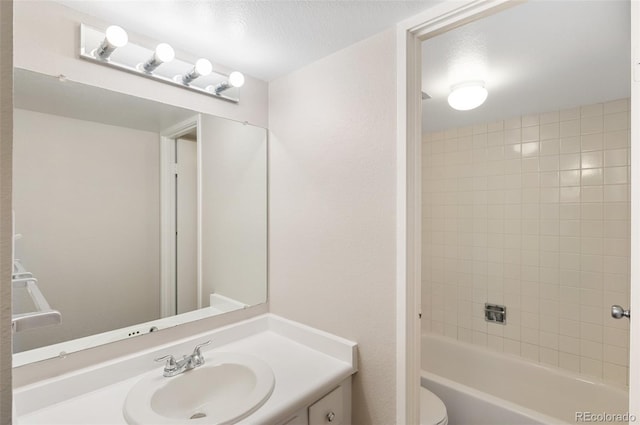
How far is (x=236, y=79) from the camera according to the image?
4.91ft

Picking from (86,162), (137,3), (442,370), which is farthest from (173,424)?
(442,370)

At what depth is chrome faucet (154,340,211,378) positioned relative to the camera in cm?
122

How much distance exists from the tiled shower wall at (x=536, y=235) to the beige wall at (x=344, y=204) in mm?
1712

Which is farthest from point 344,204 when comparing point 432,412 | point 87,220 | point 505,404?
point 505,404

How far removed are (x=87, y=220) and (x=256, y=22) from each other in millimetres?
1012

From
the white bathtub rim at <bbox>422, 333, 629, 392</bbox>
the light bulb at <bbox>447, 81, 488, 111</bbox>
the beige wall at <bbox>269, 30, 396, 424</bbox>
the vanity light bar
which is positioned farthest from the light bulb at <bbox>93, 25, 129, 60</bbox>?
the white bathtub rim at <bbox>422, 333, 629, 392</bbox>

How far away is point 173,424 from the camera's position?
3.07 feet

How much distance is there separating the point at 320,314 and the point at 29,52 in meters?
1.50

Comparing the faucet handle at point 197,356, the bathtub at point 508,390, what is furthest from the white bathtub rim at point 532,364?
the faucet handle at point 197,356

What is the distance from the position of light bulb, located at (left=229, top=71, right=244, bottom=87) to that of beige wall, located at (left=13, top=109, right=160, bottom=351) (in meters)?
0.45

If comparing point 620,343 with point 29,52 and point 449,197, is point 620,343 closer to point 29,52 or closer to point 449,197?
point 449,197

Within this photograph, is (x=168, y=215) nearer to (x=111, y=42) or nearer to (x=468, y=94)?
(x=111, y=42)

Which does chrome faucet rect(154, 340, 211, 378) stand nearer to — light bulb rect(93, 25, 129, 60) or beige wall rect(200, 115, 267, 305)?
beige wall rect(200, 115, 267, 305)
